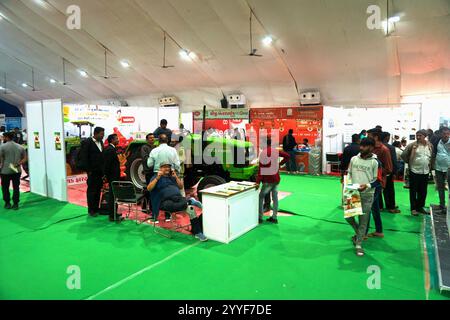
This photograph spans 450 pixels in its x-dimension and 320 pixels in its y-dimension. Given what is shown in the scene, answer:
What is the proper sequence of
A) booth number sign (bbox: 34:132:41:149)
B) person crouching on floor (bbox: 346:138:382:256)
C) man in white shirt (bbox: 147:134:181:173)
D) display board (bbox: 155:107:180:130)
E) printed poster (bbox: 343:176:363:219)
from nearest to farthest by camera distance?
1. printed poster (bbox: 343:176:363:219)
2. person crouching on floor (bbox: 346:138:382:256)
3. man in white shirt (bbox: 147:134:181:173)
4. booth number sign (bbox: 34:132:41:149)
5. display board (bbox: 155:107:180:130)

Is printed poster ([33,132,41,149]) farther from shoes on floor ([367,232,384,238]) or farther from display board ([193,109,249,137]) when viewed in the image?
shoes on floor ([367,232,384,238])

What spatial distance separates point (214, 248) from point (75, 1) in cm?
998

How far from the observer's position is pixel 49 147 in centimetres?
699

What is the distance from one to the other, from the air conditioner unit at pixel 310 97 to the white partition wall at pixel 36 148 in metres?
9.73

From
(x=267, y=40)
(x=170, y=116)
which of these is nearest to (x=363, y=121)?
(x=267, y=40)

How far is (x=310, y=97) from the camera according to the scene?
13.0 m

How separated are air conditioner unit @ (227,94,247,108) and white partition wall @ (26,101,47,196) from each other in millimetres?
8982

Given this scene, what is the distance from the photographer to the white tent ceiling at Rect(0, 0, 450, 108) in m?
9.18

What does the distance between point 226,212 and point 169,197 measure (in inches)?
34.1

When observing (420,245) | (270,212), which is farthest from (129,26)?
(420,245)

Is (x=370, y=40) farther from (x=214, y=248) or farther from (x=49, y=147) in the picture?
(x=49, y=147)

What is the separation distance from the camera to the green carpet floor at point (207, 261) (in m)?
3.15

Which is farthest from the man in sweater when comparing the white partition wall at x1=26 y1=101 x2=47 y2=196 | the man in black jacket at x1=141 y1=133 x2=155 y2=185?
the man in black jacket at x1=141 y1=133 x2=155 y2=185

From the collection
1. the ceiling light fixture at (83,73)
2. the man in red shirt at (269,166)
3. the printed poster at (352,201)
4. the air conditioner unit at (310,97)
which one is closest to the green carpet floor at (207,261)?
the printed poster at (352,201)
